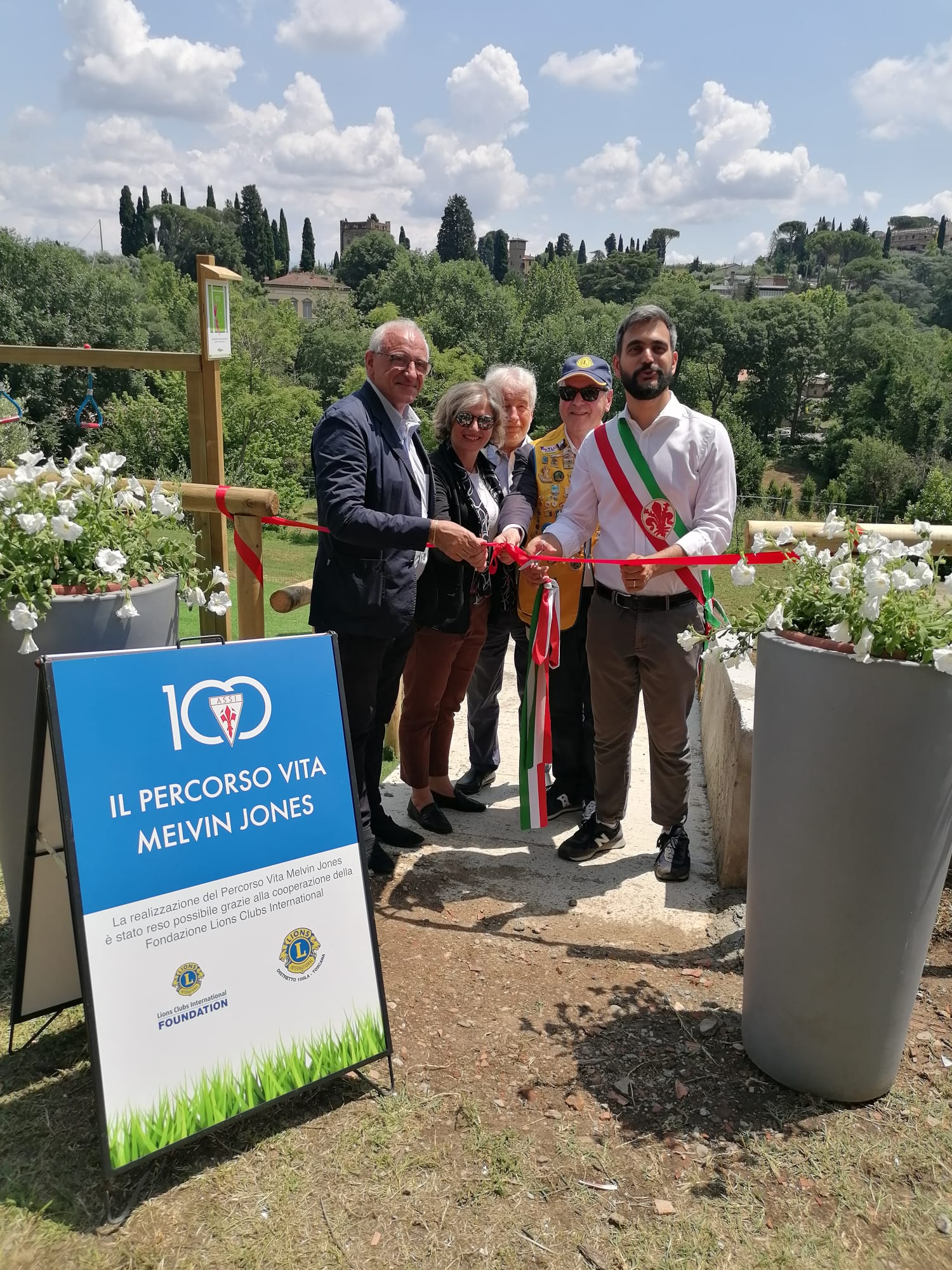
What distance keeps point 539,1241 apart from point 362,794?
6.35ft

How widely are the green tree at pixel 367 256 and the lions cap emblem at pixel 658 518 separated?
120065 millimetres

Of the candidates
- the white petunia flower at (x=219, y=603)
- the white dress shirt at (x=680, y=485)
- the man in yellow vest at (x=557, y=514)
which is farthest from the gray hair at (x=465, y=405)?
the white petunia flower at (x=219, y=603)

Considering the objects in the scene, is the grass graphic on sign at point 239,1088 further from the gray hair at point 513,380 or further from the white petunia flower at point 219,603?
the gray hair at point 513,380

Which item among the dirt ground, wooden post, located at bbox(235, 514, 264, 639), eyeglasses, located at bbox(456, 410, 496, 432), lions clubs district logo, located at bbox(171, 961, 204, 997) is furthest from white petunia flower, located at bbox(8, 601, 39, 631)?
eyeglasses, located at bbox(456, 410, 496, 432)

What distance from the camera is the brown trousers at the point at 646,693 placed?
3711mm

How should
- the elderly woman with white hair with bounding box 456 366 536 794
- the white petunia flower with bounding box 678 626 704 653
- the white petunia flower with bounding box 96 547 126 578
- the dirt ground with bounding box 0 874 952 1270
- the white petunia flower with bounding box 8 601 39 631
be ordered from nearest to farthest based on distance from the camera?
the dirt ground with bounding box 0 874 952 1270 → the white petunia flower with bounding box 8 601 39 631 → the white petunia flower with bounding box 96 547 126 578 → the white petunia flower with bounding box 678 626 704 653 → the elderly woman with white hair with bounding box 456 366 536 794

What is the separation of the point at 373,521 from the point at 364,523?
0.10ft

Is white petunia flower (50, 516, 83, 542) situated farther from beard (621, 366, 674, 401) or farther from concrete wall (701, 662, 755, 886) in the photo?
concrete wall (701, 662, 755, 886)

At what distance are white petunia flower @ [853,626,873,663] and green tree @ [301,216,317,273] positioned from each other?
145732mm

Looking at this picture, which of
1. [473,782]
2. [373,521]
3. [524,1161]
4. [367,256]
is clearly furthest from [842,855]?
[367,256]

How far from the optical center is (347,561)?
3457 mm

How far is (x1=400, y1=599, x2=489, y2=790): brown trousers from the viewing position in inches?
163

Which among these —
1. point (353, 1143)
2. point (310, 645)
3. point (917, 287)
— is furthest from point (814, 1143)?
point (917, 287)

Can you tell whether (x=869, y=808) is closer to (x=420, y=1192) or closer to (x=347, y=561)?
(x=420, y=1192)
